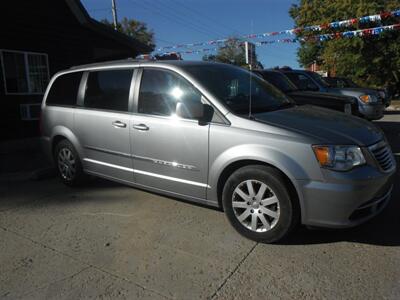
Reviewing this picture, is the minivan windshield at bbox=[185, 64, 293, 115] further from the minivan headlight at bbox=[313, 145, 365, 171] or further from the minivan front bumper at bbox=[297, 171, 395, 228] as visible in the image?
the minivan front bumper at bbox=[297, 171, 395, 228]

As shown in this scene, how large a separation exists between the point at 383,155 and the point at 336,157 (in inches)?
27.1

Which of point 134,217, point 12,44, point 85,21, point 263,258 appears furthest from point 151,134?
point 85,21

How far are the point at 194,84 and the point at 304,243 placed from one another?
1.93 metres

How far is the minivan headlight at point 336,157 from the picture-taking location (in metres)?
3.30

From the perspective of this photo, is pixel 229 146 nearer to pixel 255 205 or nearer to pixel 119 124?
pixel 255 205

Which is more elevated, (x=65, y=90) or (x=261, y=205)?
(x=65, y=90)

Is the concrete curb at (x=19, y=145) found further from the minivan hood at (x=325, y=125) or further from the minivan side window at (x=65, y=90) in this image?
the minivan hood at (x=325, y=125)

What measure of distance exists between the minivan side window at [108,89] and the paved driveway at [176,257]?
50.5 inches

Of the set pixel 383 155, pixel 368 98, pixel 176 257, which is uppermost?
pixel 368 98

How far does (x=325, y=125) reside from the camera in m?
3.72

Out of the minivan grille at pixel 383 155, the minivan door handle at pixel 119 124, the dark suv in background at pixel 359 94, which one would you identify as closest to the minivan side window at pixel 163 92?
the minivan door handle at pixel 119 124

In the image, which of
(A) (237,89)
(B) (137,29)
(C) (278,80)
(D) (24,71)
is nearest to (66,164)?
(A) (237,89)

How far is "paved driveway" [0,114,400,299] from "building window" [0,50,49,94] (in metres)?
6.10

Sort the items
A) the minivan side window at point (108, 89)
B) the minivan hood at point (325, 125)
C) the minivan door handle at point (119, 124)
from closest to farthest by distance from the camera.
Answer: the minivan hood at point (325, 125), the minivan door handle at point (119, 124), the minivan side window at point (108, 89)
